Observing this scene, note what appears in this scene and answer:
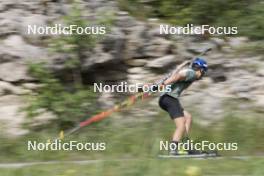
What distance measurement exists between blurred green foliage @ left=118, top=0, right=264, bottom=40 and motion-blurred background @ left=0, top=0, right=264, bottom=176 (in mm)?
22

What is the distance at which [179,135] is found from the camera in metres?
10.3

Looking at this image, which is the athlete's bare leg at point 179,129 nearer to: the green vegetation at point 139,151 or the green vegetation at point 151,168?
the green vegetation at point 139,151

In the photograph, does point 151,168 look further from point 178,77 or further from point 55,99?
point 55,99

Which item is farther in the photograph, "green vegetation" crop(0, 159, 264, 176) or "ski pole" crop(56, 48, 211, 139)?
"ski pole" crop(56, 48, 211, 139)

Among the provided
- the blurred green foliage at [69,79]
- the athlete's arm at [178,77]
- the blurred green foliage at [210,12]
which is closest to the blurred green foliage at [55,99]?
the blurred green foliage at [69,79]

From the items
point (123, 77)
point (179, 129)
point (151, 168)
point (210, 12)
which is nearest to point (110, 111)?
point (123, 77)

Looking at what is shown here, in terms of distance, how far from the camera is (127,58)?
13.3 metres

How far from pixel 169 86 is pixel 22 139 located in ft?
9.20

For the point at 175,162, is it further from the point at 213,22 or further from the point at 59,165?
the point at 213,22

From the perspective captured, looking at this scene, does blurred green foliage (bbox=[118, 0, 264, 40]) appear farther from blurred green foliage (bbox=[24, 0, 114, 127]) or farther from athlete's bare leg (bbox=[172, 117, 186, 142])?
athlete's bare leg (bbox=[172, 117, 186, 142])

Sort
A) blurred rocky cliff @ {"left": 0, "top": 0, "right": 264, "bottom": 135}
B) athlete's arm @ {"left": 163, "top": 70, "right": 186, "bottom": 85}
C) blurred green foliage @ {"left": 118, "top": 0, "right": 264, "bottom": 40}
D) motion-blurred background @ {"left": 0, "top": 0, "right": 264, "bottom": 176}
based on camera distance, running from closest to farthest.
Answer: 1. athlete's arm @ {"left": 163, "top": 70, "right": 186, "bottom": 85}
2. motion-blurred background @ {"left": 0, "top": 0, "right": 264, "bottom": 176}
3. blurred rocky cliff @ {"left": 0, "top": 0, "right": 264, "bottom": 135}
4. blurred green foliage @ {"left": 118, "top": 0, "right": 264, "bottom": 40}

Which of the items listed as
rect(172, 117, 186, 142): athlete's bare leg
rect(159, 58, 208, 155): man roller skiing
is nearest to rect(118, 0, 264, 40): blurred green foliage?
rect(159, 58, 208, 155): man roller skiing

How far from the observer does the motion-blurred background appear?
10797mm

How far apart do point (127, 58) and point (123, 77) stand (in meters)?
0.41
